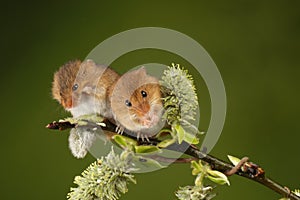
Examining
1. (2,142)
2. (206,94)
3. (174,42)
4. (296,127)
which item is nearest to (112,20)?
(206,94)

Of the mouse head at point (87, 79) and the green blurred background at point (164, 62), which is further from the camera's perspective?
the green blurred background at point (164, 62)

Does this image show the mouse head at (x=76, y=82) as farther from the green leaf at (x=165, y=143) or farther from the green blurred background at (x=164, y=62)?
the green blurred background at (x=164, y=62)

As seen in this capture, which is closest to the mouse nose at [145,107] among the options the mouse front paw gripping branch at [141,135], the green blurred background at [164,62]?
the mouse front paw gripping branch at [141,135]

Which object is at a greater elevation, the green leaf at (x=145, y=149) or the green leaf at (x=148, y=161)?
the green leaf at (x=145, y=149)

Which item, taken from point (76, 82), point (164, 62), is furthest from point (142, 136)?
point (164, 62)

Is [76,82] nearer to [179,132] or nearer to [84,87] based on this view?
[84,87]

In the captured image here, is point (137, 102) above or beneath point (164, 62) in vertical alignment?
beneath
